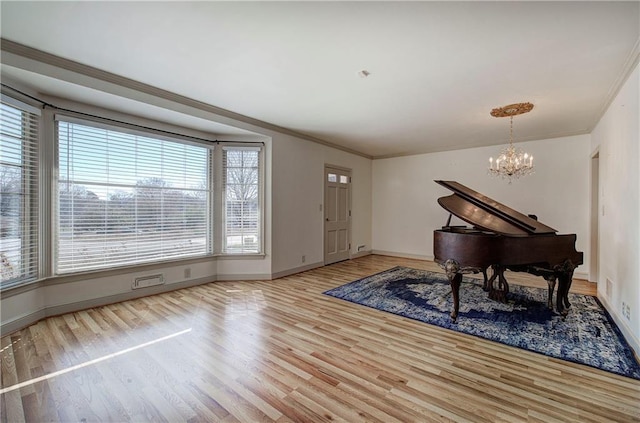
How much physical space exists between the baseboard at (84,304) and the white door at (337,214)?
250cm

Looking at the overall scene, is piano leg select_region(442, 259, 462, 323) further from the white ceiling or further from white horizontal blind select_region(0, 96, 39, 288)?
white horizontal blind select_region(0, 96, 39, 288)

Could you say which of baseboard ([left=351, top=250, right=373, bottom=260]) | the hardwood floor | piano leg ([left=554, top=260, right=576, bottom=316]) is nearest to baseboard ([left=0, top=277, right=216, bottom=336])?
the hardwood floor

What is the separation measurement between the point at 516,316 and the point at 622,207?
1512 mm

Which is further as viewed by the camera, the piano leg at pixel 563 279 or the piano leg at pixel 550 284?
the piano leg at pixel 550 284

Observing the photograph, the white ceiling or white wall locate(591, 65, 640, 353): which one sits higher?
the white ceiling

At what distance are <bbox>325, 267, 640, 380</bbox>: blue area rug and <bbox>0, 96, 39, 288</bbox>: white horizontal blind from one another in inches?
135

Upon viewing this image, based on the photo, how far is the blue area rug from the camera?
2293 millimetres

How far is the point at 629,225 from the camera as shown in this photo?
8.40 ft

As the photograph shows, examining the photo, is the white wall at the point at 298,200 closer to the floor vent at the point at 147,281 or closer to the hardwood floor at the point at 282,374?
the floor vent at the point at 147,281

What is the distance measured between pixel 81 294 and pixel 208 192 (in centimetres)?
201

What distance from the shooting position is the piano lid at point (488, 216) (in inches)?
109

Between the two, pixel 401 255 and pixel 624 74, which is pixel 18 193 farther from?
pixel 401 255

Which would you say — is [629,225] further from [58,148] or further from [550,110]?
[58,148]

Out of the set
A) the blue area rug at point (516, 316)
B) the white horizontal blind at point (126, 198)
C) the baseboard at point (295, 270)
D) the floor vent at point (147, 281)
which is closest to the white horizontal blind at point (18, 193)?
the white horizontal blind at point (126, 198)
